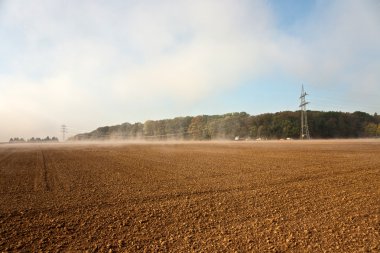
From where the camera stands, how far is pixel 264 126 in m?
109

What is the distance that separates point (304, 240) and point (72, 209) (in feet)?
21.6

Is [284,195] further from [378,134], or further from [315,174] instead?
[378,134]

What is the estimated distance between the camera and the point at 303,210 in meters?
8.12

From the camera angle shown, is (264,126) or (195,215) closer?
(195,215)

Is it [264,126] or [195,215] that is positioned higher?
[264,126]

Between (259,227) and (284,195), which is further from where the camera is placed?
(284,195)

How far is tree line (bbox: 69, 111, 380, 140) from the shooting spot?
337 ft

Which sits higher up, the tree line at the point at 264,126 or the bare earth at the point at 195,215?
the tree line at the point at 264,126

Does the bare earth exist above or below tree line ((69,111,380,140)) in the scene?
below

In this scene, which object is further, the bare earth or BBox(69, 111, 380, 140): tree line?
BBox(69, 111, 380, 140): tree line

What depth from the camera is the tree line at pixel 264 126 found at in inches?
4040

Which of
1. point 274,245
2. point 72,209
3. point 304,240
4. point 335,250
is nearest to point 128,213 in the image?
point 72,209

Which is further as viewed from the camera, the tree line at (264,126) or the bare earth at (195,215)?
the tree line at (264,126)

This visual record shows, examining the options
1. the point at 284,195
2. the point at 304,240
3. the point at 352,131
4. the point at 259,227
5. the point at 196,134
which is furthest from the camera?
the point at 196,134
